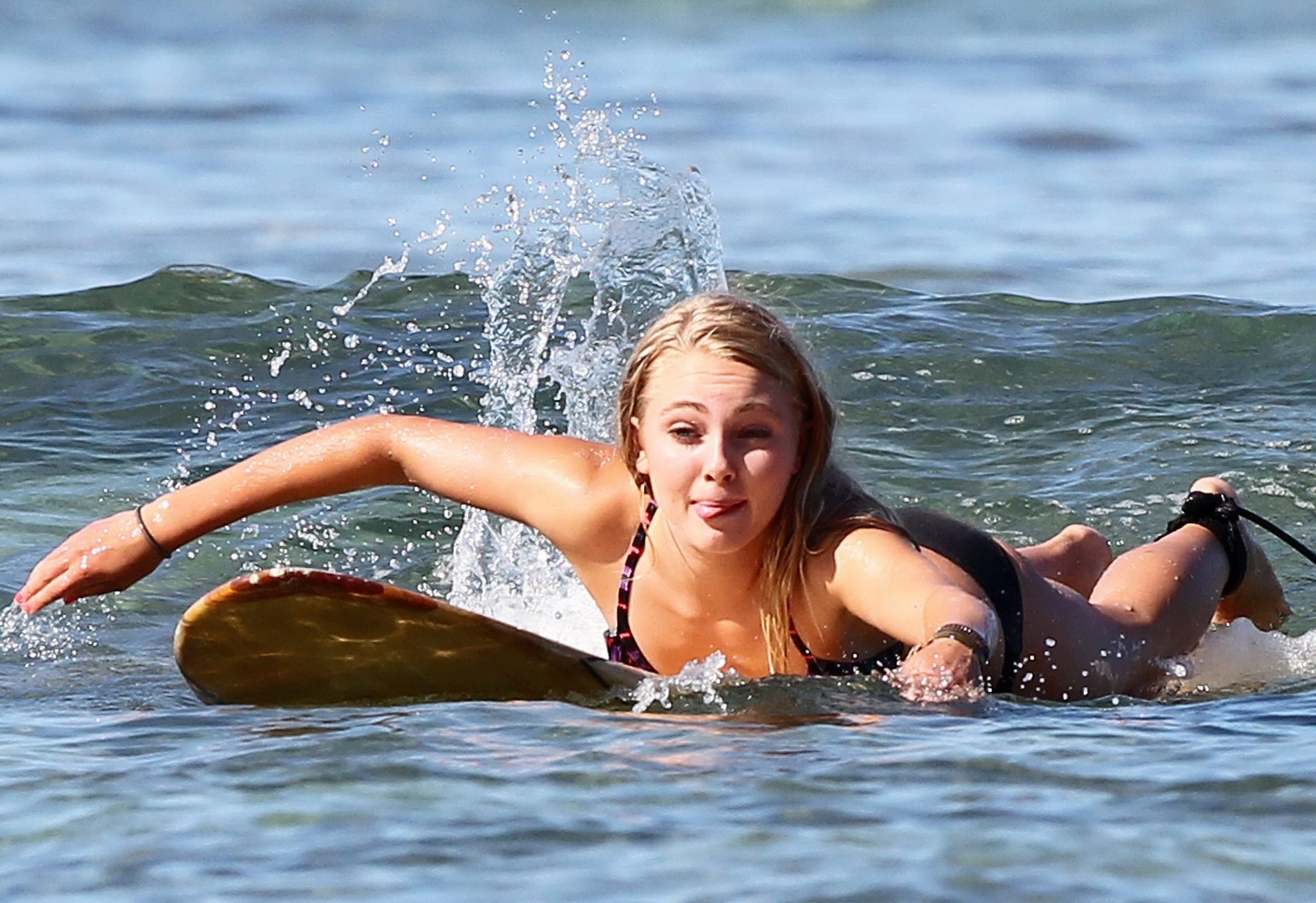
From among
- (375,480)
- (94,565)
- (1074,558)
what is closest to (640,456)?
(375,480)

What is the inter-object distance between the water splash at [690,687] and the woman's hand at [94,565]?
112 centimetres

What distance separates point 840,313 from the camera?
891cm

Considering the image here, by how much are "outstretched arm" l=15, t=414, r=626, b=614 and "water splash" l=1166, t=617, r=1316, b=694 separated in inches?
57.2

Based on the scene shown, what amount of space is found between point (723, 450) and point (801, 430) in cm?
23

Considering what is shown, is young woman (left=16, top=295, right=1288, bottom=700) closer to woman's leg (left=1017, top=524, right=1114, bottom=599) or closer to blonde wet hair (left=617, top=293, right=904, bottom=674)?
blonde wet hair (left=617, top=293, right=904, bottom=674)

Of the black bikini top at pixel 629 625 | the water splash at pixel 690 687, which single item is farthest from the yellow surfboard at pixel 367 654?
the black bikini top at pixel 629 625

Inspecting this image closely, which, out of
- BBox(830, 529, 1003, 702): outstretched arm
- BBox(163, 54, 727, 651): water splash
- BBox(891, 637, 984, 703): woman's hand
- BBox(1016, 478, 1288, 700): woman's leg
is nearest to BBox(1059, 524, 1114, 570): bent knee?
BBox(1016, 478, 1288, 700): woman's leg

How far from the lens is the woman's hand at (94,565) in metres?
4.47

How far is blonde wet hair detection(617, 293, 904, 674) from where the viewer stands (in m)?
4.27

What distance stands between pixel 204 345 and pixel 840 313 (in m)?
2.64

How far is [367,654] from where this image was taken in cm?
434

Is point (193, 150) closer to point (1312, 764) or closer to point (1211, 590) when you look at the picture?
point (1211, 590)

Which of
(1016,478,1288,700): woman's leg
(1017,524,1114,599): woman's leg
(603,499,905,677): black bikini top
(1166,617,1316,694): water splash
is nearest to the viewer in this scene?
(603,499,905,677): black bikini top

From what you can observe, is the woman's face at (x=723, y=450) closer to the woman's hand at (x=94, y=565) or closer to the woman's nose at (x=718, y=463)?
the woman's nose at (x=718, y=463)
